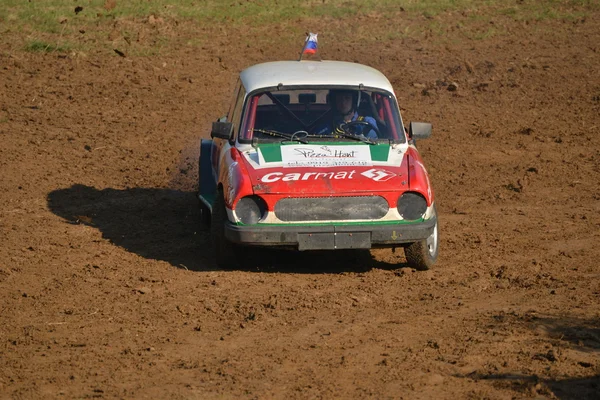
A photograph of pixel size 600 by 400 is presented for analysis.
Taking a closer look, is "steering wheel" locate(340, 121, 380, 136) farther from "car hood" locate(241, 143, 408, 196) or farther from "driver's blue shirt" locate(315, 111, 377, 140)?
"car hood" locate(241, 143, 408, 196)

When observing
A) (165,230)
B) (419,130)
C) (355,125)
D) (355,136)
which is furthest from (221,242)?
(419,130)

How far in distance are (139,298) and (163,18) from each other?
11.6 metres

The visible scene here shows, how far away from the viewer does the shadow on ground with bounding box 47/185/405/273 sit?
934cm

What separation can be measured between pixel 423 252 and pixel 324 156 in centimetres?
116

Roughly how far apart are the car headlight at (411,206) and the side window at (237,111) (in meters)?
1.74

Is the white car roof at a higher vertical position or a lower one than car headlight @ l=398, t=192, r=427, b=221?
higher

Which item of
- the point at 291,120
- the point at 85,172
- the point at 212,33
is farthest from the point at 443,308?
the point at 212,33

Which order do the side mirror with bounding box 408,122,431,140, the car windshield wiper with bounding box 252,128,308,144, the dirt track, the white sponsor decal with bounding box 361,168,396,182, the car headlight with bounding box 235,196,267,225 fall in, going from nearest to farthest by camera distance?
the dirt track
the car headlight with bounding box 235,196,267,225
the white sponsor decal with bounding box 361,168,396,182
the car windshield wiper with bounding box 252,128,308,144
the side mirror with bounding box 408,122,431,140

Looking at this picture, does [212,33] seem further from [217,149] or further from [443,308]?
[443,308]

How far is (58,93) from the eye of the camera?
51.4 ft

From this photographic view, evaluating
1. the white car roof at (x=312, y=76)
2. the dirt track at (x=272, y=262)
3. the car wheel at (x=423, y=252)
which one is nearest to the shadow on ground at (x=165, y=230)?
the dirt track at (x=272, y=262)

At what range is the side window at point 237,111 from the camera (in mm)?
9646

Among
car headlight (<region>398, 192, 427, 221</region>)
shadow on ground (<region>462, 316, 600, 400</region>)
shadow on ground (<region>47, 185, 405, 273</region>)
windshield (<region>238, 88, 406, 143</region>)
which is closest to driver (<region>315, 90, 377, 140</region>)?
windshield (<region>238, 88, 406, 143</region>)

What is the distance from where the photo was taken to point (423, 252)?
348 inches
